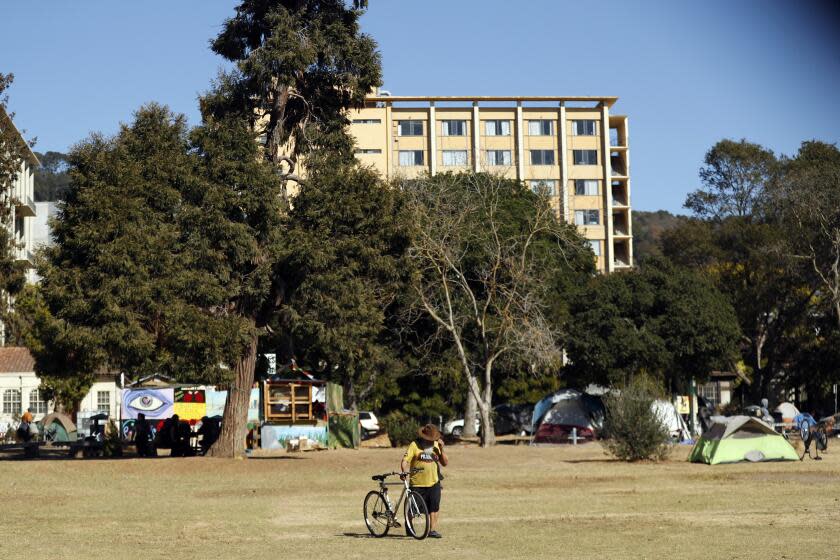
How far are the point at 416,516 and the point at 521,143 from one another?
93.4m

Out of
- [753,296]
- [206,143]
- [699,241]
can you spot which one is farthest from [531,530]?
[699,241]

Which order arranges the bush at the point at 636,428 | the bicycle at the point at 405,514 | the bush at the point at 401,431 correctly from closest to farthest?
the bicycle at the point at 405,514, the bush at the point at 636,428, the bush at the point at 401,431

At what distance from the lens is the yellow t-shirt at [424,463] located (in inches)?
600

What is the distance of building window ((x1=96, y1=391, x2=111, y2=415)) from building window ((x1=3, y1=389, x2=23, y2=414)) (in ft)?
14.5

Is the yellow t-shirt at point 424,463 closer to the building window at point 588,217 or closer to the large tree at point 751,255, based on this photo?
the large tree at point 751,255

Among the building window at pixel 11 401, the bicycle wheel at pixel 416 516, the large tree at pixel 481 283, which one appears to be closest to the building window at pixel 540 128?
the building window at pixel 11 401

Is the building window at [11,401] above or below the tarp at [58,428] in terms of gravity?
above

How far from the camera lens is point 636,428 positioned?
3206 centimetres

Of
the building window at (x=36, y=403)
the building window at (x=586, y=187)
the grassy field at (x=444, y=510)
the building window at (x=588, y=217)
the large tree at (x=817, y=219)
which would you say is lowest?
the grassy field at (x=444, y=510)

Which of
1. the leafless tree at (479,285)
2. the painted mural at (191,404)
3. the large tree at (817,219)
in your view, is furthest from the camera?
the large tree at (817,219)

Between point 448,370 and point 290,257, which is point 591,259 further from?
point 290,257

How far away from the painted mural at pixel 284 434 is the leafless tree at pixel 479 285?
6016 mm

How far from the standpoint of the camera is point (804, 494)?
71.6 feet

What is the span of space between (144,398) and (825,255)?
3485 centimetres
